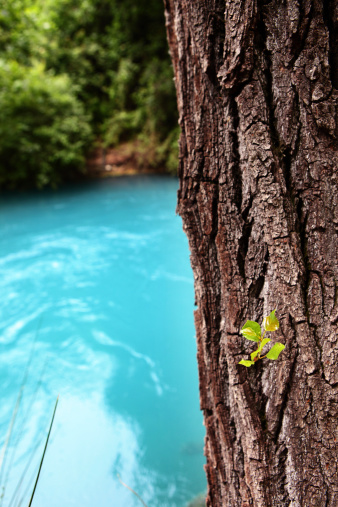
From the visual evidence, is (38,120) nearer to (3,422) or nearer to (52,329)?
(52,329)

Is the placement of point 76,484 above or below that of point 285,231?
below

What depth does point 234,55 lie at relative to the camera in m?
0.74

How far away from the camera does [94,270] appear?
4504 millimetres

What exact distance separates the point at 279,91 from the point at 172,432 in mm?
2030

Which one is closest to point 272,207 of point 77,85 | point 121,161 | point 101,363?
point 101,363

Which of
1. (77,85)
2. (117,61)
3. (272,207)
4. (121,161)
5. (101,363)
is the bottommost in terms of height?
(101,363)

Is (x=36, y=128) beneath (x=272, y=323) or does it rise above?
above

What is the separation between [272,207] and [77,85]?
1131 cm

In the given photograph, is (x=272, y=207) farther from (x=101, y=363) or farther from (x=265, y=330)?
(x=101, y=363)

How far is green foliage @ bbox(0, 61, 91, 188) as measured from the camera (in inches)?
315

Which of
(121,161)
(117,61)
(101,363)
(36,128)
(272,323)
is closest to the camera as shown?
(272,323)

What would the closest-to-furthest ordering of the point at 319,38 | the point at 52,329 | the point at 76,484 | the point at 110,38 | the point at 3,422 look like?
the point at 319,38
the point at 76,484
the point at 3,422
the point at 52,329
the point at 110,38

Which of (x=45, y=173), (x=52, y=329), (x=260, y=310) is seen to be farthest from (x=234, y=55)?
(x=45, y=173)

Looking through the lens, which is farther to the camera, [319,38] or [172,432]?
[172,432]
